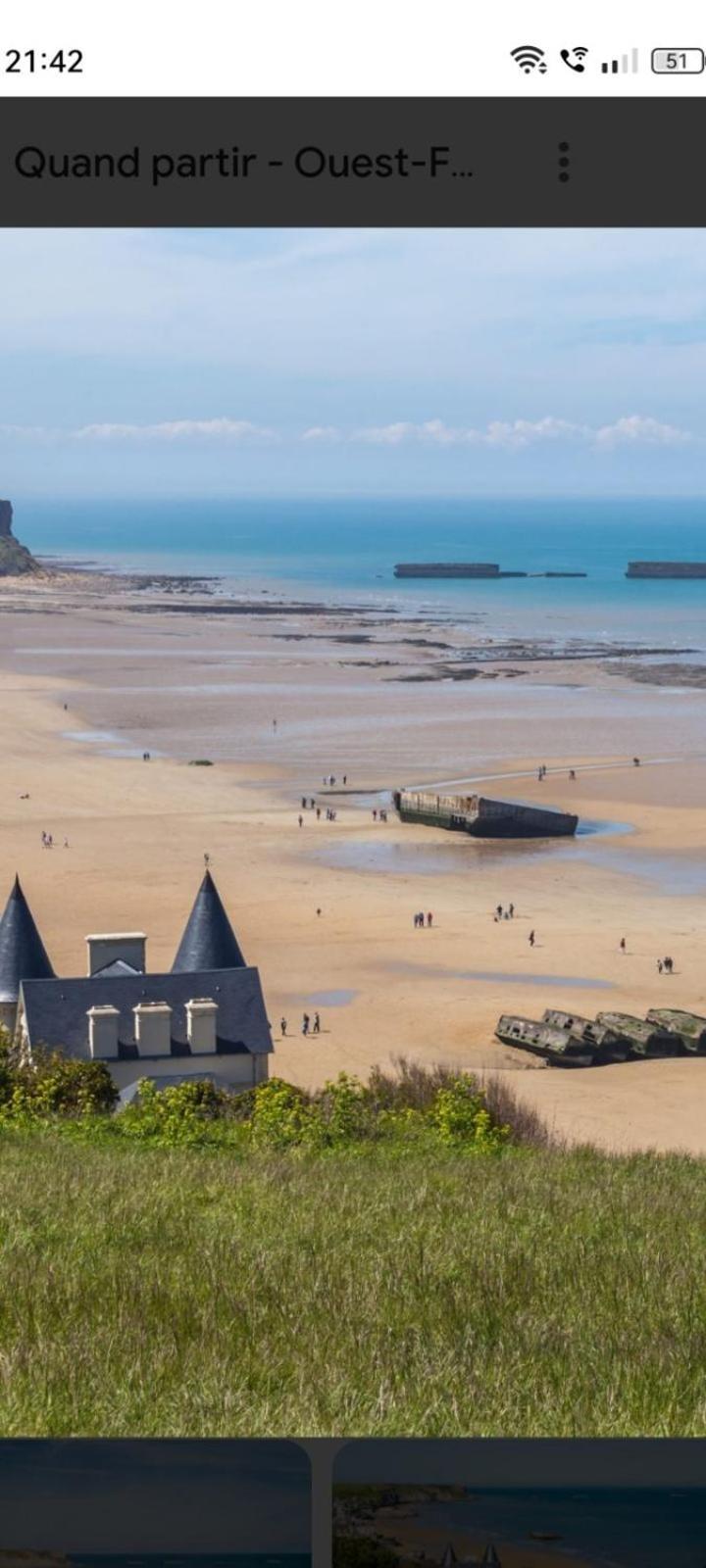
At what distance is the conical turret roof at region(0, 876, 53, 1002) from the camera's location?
24.8 meters

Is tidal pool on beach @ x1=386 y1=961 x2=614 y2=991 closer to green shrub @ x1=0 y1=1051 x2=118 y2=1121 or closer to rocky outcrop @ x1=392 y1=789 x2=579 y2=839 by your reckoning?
rocky outcrop @ x1=392 y1=789 x2=579 y2=839

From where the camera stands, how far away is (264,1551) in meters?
2.24

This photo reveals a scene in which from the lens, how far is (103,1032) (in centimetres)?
2212

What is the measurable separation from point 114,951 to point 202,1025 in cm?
307

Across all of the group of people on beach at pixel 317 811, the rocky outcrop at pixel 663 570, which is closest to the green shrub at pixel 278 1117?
the group of people on beach at pixel 317 811

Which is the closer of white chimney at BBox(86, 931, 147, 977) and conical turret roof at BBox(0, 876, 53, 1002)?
conical turret roof at BBox(0, 876, 53, 1002)

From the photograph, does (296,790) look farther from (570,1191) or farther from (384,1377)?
(384,1377)

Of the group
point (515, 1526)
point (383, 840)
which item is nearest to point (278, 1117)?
point (515, 1526)

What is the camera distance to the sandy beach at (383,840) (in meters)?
32.2

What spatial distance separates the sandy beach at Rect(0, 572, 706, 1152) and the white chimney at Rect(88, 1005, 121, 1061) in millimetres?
5898

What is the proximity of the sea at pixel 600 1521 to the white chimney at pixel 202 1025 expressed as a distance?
802 inches

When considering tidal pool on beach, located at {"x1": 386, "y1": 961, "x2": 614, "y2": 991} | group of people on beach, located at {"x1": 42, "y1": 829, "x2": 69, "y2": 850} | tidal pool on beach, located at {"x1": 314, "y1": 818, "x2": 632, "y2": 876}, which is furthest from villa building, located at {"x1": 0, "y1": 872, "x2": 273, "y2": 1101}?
group of people on beach, located at {"x1": 42, "y1": 829, "x2": 69, "y2": 850}

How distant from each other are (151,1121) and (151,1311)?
10299 millimetres

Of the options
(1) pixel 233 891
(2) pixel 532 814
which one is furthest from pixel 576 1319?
(2) pixel 532 814
